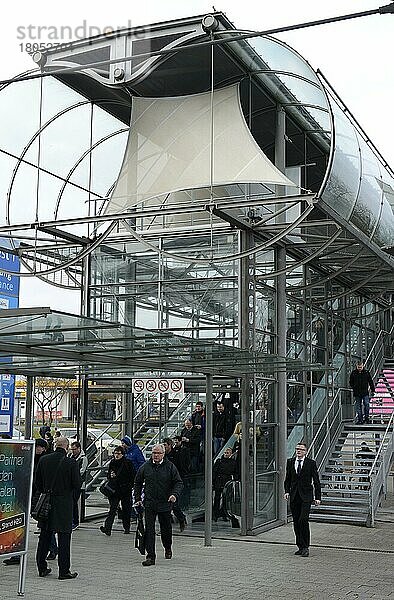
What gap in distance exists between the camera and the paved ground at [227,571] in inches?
436

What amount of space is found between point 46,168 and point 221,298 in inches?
175

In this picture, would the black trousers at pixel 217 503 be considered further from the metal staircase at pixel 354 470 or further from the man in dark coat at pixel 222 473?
the metal staircase at pixel 354 470

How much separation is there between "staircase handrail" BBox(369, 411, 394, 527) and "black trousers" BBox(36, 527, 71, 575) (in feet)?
25.3

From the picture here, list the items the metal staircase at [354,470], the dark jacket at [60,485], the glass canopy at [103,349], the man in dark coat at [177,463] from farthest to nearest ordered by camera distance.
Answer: the metal staircase at [354,470] < the man in dark coat at [177,463] < the dark jacket at [60,485] < the glass canopy at [103,349]

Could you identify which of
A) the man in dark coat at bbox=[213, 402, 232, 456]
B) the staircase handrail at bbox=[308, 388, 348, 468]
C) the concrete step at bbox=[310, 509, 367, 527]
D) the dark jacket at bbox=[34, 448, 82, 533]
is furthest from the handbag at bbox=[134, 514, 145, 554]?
the staircase handrail at bbox=[308, 388, 348, 468]

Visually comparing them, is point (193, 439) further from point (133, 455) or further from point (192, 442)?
point (133, 455)

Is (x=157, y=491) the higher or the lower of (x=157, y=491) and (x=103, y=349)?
the lower

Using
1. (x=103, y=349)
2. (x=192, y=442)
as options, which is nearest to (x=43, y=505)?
(x=103, y=349)

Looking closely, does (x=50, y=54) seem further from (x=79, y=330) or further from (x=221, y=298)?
(x=79, y=330)

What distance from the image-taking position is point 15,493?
35.5 feet

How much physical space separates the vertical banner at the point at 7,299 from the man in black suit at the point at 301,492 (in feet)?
20.0

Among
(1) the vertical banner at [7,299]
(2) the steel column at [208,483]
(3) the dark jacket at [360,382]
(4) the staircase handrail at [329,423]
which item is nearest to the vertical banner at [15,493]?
(2) the steel column at [208,483]

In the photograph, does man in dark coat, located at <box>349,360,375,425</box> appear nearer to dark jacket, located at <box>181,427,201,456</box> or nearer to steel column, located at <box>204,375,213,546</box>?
dark jacket, located at <box>181,427,201,456</box>

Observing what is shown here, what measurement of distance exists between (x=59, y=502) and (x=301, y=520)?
167 inches
